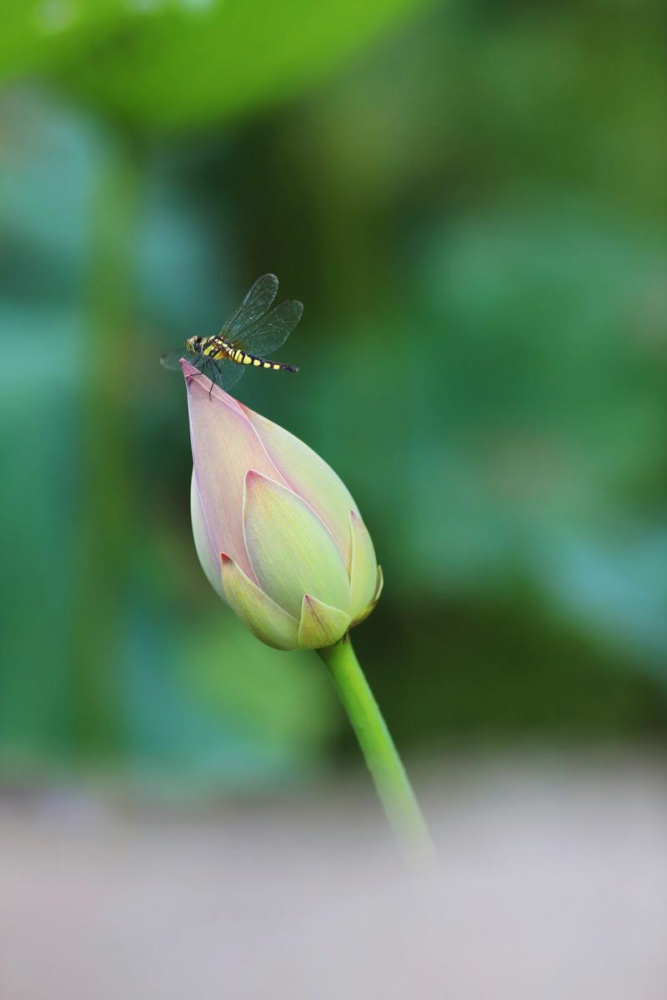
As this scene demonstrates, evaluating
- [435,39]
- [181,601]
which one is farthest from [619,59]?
[181,601]

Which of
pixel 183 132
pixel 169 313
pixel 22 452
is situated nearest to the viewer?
pixel 183 132

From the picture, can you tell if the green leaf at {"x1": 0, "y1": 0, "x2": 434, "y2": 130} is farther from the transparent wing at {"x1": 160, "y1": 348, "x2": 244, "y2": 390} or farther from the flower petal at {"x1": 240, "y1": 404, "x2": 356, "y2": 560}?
the flower petal at {"x1": 240, "y1": 404, "x2": 356, "y2": 560}

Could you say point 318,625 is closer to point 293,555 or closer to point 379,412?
point 293,555

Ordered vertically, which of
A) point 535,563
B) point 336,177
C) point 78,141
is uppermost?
point 336,177

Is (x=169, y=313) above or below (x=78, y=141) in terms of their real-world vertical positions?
below

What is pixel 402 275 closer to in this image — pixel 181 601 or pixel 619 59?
pixel 619 59

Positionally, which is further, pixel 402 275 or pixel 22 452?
pixel 402 275

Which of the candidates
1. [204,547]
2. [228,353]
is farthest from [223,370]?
[204,547]
